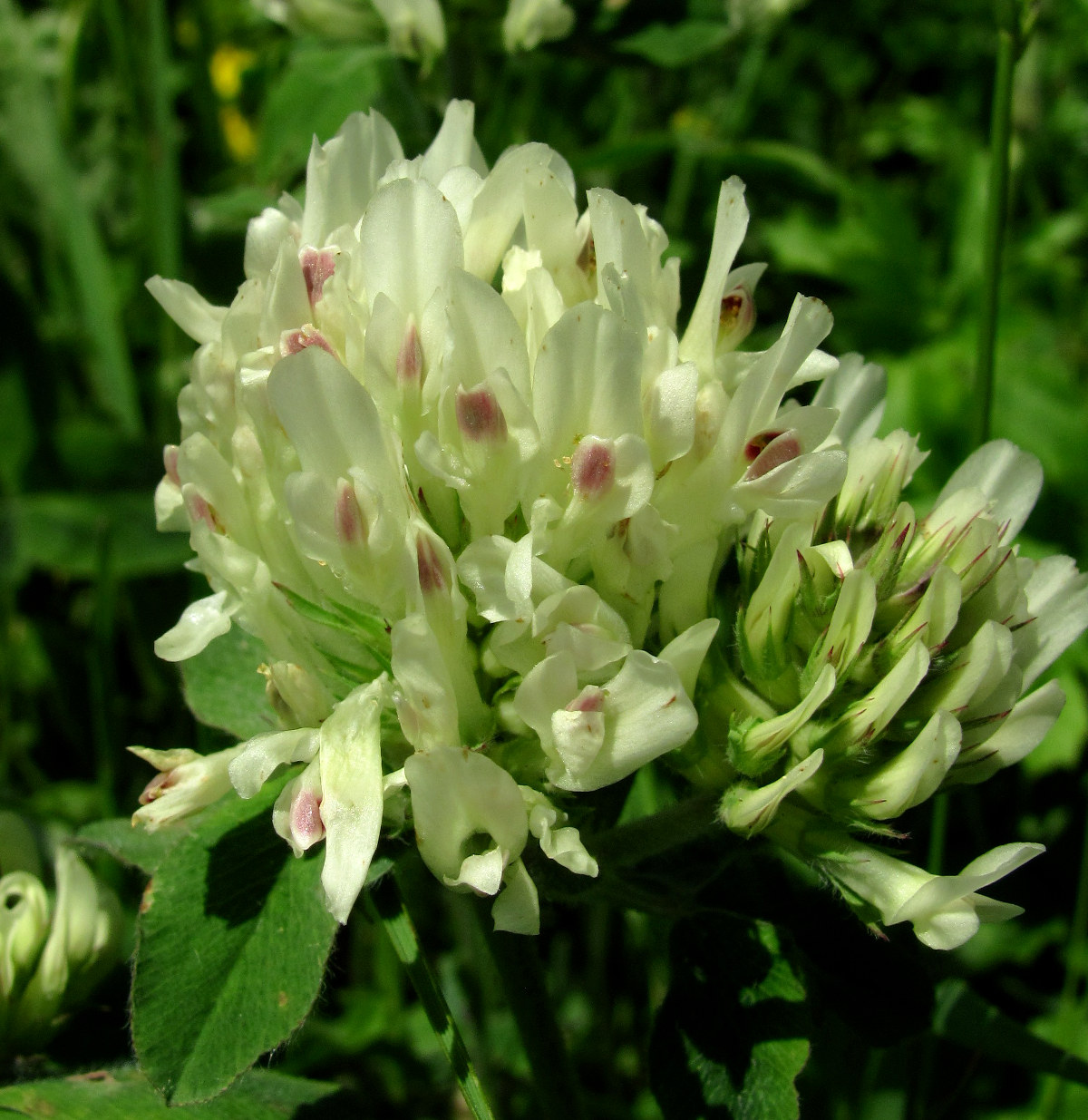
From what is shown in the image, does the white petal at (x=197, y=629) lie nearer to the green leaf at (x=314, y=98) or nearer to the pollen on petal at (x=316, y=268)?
the pollen on petal at (x=316, y=268)

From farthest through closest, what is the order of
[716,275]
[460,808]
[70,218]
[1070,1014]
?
[70,218] → [1070,1014] → [716,275] → [460,808]

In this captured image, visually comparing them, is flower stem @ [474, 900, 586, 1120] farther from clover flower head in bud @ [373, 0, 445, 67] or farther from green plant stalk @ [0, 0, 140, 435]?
green plant stalk @ [0, 0, 140, 435]

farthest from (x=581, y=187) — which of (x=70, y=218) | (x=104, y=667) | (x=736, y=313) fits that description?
(x=736, y=313)

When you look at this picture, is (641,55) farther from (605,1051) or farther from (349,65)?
(605,1051)

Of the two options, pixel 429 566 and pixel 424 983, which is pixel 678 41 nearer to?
pixel 429 566

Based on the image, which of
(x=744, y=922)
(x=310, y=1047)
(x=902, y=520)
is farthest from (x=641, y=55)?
(x=310, y=1047)

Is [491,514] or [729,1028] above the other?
[491,514]

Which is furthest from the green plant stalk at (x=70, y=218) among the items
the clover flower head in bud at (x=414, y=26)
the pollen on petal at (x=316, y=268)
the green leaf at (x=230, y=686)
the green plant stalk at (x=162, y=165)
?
the pollen on petal at (x=316, y=268)

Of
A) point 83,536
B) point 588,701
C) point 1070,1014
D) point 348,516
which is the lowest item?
point 1070,1014
